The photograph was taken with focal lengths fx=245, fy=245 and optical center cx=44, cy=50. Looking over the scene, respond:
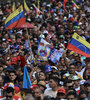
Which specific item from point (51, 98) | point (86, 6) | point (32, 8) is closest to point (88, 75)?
point (51, 98)

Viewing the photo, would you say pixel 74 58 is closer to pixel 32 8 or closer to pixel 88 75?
pixel 88 75

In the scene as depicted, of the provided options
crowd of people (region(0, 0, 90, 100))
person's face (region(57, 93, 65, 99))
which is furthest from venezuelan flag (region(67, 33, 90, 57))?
person's face (region(57, 93, 65, 99))

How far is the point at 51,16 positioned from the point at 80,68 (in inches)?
231

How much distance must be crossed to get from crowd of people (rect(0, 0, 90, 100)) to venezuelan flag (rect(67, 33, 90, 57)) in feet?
1.86

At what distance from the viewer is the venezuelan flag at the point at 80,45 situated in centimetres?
696

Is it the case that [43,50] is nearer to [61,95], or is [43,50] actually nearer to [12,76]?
[12,76]

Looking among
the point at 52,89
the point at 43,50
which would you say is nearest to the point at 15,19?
the point at 43,50

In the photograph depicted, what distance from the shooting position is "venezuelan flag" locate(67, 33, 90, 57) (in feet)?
22.8

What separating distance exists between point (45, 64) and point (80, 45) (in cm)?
134

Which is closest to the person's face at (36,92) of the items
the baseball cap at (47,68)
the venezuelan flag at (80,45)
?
the baseball cap at (47,68)

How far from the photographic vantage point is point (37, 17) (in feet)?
41.7

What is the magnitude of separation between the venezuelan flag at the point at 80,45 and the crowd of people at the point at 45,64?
57cm

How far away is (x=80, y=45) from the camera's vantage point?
7066 mm

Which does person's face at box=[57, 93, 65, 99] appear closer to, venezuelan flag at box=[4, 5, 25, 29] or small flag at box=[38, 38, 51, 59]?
small flag at box=[38, 38, 51, 59]
